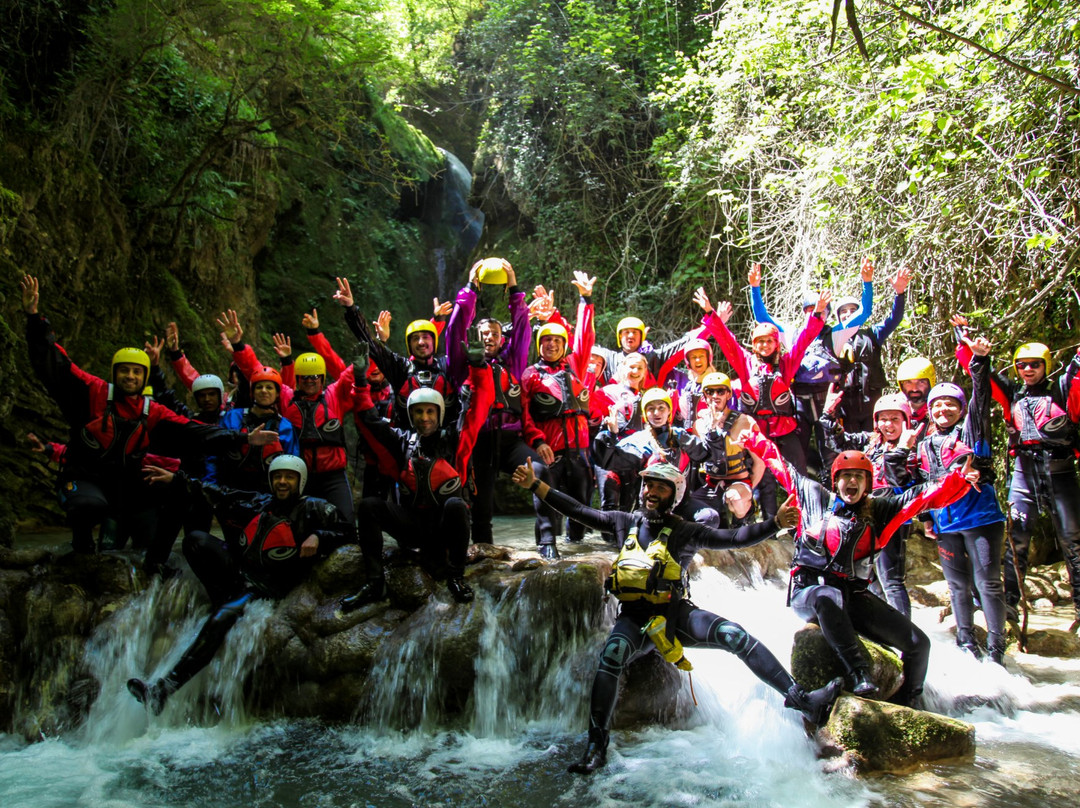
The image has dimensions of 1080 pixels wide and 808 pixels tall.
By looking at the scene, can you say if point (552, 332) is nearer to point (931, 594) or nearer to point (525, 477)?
point (525, 477)

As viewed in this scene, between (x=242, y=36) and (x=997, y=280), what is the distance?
27.5 ft

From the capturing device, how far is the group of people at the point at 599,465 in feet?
14.1

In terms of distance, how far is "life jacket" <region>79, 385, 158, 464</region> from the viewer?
5.55 metres

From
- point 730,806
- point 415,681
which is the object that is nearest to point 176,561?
point 415,681

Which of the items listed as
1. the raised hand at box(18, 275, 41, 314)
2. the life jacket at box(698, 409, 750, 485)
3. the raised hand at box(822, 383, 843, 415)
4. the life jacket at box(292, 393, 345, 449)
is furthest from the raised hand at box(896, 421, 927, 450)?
the raised hand at box(18, 275, 41, 314)

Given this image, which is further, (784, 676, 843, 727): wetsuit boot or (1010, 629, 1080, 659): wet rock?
(1010, 629, 1080, 659): wet rock

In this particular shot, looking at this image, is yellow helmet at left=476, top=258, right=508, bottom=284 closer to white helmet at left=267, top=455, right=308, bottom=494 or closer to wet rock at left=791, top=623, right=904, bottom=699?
white helmet at left=267, top=455, right=308, bottom=494

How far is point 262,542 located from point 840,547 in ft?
11.7

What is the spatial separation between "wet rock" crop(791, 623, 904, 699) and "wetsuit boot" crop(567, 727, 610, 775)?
3.85 feet

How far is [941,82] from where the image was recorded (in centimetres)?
612

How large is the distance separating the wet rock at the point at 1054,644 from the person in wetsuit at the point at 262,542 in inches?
196

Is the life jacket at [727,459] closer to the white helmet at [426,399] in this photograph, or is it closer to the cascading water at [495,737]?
the cascading water at [495,737]

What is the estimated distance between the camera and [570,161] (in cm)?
1303

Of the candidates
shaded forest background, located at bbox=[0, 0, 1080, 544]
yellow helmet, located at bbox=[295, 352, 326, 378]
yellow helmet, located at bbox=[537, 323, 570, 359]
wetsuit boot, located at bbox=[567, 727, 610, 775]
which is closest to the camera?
wetsuit boot, located at bbox=[567, 727, 610, 775]
